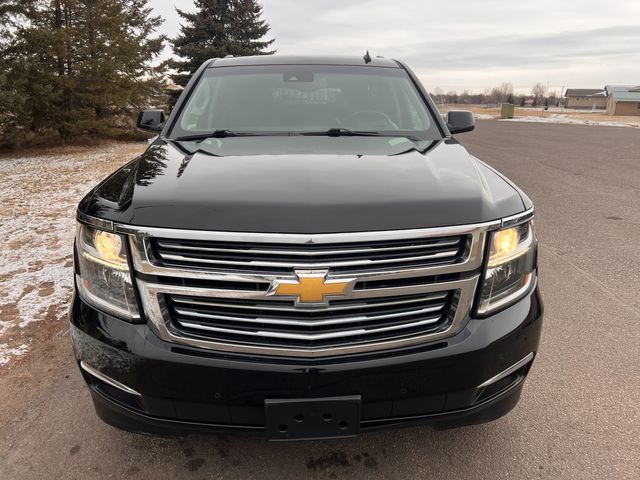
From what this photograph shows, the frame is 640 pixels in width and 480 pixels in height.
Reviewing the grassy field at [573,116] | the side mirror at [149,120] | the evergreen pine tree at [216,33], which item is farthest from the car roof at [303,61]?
the grassy field at [573,116]

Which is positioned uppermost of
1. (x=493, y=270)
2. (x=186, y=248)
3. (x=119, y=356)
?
(x=186, y=248)

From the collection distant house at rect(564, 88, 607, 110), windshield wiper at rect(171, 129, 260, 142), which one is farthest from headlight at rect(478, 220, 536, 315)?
distant house at rect(564, 88, 607, 110)

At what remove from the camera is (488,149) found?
15.0 metres

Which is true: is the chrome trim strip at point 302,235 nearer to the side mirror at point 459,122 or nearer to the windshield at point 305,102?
the windshield at point 305,102

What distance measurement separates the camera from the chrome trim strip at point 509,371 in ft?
5.93

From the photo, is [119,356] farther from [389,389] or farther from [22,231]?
[22,231]

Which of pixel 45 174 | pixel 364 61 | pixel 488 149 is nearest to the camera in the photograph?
pixel 364 61

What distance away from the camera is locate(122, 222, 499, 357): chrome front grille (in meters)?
1.60

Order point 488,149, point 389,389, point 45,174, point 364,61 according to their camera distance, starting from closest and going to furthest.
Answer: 1. point 389,389
2. point 364,61
3. point 45,174
4. point 488,149

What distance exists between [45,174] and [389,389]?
10.5m

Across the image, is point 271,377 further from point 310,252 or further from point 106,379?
point 106,379

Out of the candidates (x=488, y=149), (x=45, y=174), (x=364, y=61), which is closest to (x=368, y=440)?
(x=364, y=61)

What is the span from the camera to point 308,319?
1.65 m

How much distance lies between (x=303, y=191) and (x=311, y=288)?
380mm
